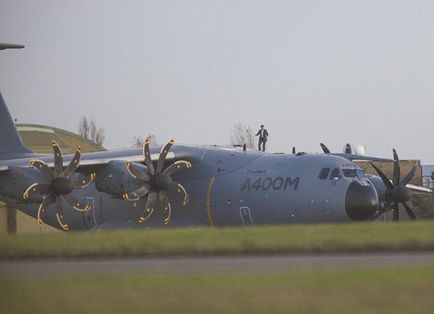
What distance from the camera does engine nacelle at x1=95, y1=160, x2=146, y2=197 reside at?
33.3m

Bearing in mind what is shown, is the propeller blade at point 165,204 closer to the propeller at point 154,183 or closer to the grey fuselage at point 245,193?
the propeller at point 154,183

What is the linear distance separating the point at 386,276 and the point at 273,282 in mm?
1597

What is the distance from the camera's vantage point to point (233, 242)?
18422 mm

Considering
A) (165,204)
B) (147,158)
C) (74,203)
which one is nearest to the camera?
(74,203)

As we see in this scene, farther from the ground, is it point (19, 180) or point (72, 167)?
point (72, 167)

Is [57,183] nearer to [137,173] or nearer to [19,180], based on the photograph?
[19,180]

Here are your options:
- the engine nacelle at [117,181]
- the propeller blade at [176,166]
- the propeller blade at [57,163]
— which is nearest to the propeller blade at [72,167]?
the propeller blade at [57,163]

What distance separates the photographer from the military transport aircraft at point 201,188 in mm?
31844

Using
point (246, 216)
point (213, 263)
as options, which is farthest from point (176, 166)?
point (213, 263)

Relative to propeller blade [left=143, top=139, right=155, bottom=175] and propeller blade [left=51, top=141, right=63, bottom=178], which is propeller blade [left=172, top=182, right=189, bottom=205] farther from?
propeller blade [left=51, top=141, right=63, bottom=178]

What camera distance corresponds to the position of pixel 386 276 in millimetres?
12617

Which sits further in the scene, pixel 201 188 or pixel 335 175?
pixel 201 188

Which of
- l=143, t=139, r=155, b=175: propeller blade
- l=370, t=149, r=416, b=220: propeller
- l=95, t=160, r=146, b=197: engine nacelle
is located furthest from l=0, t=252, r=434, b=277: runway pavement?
l=370, t=149, r=416, b=220: propeller

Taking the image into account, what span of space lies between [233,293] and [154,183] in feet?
74.5
